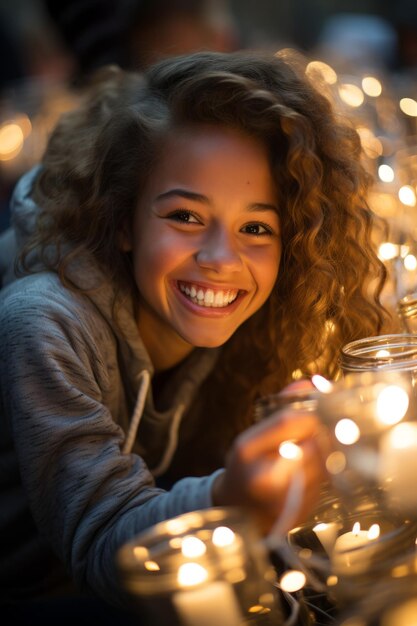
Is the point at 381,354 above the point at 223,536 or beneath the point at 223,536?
above

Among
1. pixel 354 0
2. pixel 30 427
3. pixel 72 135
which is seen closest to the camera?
pixel 30 427

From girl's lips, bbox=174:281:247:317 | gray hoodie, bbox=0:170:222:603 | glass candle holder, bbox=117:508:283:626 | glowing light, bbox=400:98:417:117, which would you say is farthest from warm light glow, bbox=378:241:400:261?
glowing light, bbox=400:98:417:117

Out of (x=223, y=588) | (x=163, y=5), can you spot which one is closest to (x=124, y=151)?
(x=223, y=588)

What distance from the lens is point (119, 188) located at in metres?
1.37

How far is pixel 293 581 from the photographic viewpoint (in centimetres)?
82

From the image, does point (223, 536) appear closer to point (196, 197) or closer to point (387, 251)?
point (196, 197)

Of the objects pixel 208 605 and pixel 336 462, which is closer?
pixel 208 605

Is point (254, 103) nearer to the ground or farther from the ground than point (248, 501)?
farther from the ground

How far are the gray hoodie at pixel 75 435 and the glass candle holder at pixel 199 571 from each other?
8.6 inches

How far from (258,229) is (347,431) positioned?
0.57 meters

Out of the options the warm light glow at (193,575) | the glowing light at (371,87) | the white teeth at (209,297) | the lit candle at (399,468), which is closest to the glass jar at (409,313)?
the white teeth at (209,297)

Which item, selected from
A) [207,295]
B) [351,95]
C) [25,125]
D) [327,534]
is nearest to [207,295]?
[207,295]

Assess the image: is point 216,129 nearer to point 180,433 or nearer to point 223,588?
point 180,433

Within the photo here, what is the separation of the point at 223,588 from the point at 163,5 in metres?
2.45
